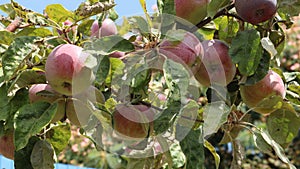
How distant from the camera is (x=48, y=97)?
3.21 feet

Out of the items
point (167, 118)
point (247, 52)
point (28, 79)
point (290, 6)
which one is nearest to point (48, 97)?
point (28, 79)

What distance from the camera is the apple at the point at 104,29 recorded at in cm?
103

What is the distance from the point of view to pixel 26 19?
3.22ft

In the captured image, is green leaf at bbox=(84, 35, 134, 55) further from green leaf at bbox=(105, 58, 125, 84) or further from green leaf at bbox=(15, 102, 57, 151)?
green leaf at bbox=(15, 102, 57, 151)

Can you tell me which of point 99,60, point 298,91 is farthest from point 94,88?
point 298,91

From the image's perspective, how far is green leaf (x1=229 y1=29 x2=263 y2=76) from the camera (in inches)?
36.8

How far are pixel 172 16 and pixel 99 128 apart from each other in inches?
9.9

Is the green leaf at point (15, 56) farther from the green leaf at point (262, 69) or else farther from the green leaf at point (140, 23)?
the green leaf at point (262, 69)

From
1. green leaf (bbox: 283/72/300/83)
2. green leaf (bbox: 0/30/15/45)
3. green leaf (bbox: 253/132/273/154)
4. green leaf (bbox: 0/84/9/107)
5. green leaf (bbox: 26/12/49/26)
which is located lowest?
green leaf (bbox: 253/132/273/154)

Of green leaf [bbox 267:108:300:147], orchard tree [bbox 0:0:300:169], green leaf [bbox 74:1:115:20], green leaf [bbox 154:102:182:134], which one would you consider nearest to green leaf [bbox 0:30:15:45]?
orchard tree [bbox 0:0:300:169]

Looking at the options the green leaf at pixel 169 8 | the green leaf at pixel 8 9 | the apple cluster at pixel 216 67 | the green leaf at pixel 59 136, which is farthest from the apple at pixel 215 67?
the green leaf at pixel 8 9

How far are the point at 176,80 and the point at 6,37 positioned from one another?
0.36 metres

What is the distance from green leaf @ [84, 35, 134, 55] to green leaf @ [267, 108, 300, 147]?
0.41m

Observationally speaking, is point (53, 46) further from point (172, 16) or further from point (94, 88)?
point (172, 16)
